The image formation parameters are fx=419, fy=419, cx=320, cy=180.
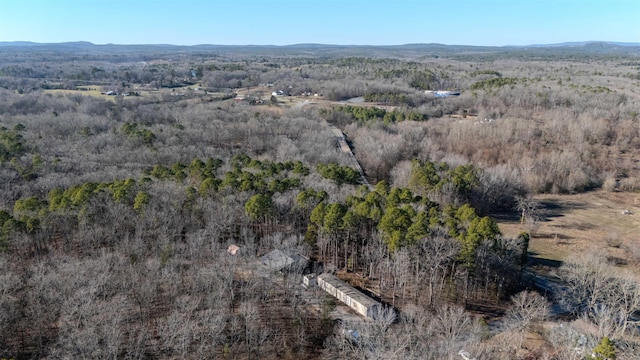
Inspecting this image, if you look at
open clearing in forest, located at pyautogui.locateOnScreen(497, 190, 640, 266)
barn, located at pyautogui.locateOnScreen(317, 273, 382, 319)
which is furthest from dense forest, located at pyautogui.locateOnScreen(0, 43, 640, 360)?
open clearing in forest, located at pyautogui.locateOnScreen(497, 190, 640, 266)

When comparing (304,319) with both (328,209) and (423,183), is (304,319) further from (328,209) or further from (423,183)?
(423,183)

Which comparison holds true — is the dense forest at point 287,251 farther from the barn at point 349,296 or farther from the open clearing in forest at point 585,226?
the open clearing in forest at point 585,226

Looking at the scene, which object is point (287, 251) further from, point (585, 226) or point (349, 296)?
point (585, 226)

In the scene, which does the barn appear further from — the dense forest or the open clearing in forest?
the open clearing in forest

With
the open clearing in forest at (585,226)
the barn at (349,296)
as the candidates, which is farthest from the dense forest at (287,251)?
the open clearing in forest at (585,226)

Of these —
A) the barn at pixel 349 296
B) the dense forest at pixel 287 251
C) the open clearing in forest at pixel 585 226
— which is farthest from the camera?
the open clearing in forest at pixel 585 226
